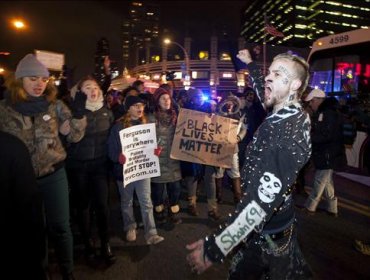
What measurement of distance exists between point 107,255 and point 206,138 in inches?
105

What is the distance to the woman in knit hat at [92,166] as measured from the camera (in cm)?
436

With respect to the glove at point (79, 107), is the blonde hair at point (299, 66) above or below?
above

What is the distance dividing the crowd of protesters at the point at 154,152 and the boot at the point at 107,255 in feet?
0.04

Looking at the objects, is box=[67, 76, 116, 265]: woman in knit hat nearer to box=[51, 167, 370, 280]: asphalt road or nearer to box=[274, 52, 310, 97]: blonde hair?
box=[51, 167, 370, 280]: asphalt road

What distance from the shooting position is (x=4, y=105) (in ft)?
10.8

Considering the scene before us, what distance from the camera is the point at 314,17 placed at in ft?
389

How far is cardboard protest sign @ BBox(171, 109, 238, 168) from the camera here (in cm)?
591

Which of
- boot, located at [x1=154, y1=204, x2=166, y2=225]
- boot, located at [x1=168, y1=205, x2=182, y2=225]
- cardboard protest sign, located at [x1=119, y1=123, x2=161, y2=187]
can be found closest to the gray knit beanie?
cardboard protest sign, located at [x1=119, y1=123, x2=161, y2=187]

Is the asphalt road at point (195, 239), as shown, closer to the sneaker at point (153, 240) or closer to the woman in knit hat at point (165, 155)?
the sneaker at point (153, 240)

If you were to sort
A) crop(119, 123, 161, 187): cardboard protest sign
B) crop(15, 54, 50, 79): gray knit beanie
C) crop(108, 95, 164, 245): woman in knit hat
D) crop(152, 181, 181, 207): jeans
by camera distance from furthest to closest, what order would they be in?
crop(152, 181, 181, 207): jeans → crop(108, 95, 164, 245): woman in knit hat → crop(119, 123, 161, 187): cardboard protest sign → crop(15, 54, 50, 79): gray knit beanie

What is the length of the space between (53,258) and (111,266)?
0.87 m

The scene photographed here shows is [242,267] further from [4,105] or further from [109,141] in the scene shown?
[109,141]

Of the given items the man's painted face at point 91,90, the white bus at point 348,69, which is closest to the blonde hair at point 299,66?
the man's painted face at point 91,90

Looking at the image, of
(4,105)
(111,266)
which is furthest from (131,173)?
(4,105)
